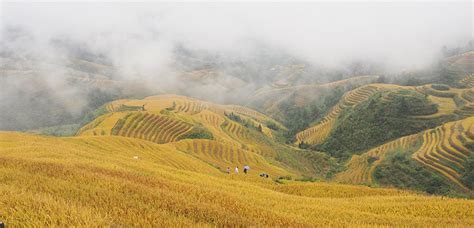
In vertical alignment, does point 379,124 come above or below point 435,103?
below

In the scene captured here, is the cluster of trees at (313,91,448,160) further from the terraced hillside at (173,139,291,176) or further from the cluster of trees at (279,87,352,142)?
the terraced hillside at (173,139,291,176)

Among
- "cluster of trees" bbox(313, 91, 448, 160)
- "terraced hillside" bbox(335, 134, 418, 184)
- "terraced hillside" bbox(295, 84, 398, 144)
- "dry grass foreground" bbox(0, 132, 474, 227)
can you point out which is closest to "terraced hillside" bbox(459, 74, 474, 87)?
"terraced hillside" bbox(295, 84, 398, 144)

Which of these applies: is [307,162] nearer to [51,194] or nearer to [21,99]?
[51,194]

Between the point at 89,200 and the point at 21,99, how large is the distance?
205 metres

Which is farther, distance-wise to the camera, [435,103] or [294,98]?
[294,98]

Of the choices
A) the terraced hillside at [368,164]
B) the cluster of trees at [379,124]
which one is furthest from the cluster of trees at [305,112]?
the terraced hillside at [368,164]

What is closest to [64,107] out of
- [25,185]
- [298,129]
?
[298,129]

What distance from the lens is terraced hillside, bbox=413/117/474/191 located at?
133 feet

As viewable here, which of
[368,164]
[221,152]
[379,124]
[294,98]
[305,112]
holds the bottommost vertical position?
[294,98]

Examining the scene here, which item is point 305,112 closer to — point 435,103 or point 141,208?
point 435,103

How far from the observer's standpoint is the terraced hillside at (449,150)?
40.5 m

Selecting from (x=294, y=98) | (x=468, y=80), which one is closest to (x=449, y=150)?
(x=468, y=80)

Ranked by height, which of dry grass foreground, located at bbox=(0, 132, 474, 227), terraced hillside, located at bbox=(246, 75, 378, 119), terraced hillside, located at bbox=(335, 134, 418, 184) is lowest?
terraced hillside, located at bbox=(246, 75, 378, 119)

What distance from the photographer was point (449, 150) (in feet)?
148
